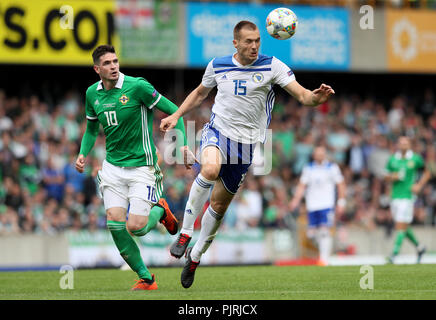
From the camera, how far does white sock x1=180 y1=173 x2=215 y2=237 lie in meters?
9.52

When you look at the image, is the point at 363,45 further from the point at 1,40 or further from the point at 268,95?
the point at 268,95

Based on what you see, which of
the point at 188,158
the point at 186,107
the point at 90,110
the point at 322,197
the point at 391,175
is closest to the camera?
the point at 188,158

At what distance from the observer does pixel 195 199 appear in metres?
9.63

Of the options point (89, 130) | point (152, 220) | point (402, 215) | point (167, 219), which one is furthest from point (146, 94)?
point (402, 215)

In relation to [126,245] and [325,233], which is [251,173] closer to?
[325,233]

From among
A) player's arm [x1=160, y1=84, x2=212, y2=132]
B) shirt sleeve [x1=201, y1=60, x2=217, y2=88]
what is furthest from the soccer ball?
player's arm [x1=160, y1=84, x2=212, y2=132]

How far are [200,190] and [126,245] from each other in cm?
109

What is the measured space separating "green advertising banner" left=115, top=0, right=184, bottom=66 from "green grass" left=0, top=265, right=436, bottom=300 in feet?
36.3

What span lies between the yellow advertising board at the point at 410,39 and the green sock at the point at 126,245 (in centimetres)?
1786

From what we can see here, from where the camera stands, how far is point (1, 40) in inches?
863

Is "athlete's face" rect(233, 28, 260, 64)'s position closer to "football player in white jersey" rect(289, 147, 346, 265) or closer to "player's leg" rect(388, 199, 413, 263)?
"football player in white jersey" rect(289, 147, 346, 265)

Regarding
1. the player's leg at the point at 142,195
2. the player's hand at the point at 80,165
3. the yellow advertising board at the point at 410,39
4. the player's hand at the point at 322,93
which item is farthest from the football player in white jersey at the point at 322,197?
the yellow advertising board at the point at 410,39
